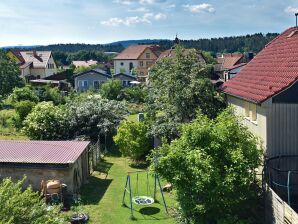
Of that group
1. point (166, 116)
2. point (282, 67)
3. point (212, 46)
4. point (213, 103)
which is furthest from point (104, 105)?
point (212, 46)

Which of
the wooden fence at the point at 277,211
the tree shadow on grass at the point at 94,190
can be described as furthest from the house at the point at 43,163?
the wooden fence at the point at 277,211

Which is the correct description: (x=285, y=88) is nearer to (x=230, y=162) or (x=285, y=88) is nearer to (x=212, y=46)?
(x=230, y=162)

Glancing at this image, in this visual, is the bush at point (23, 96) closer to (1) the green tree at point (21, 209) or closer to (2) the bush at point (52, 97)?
(2) the bush at point (52, 97)

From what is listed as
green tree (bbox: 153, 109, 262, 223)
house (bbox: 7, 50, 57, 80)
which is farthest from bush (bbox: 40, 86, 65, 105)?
green tree (bbox: 153, 109, 262, 223)

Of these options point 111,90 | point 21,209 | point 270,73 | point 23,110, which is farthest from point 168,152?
point 111,90

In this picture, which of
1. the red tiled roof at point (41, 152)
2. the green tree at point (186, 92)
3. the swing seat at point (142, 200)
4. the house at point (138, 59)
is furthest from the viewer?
the house at point (138, 59)

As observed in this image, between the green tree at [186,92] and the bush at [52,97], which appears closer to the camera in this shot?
the green tree at [186,92]

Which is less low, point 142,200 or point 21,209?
point 21,209

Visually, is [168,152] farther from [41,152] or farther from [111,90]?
[111,90]
